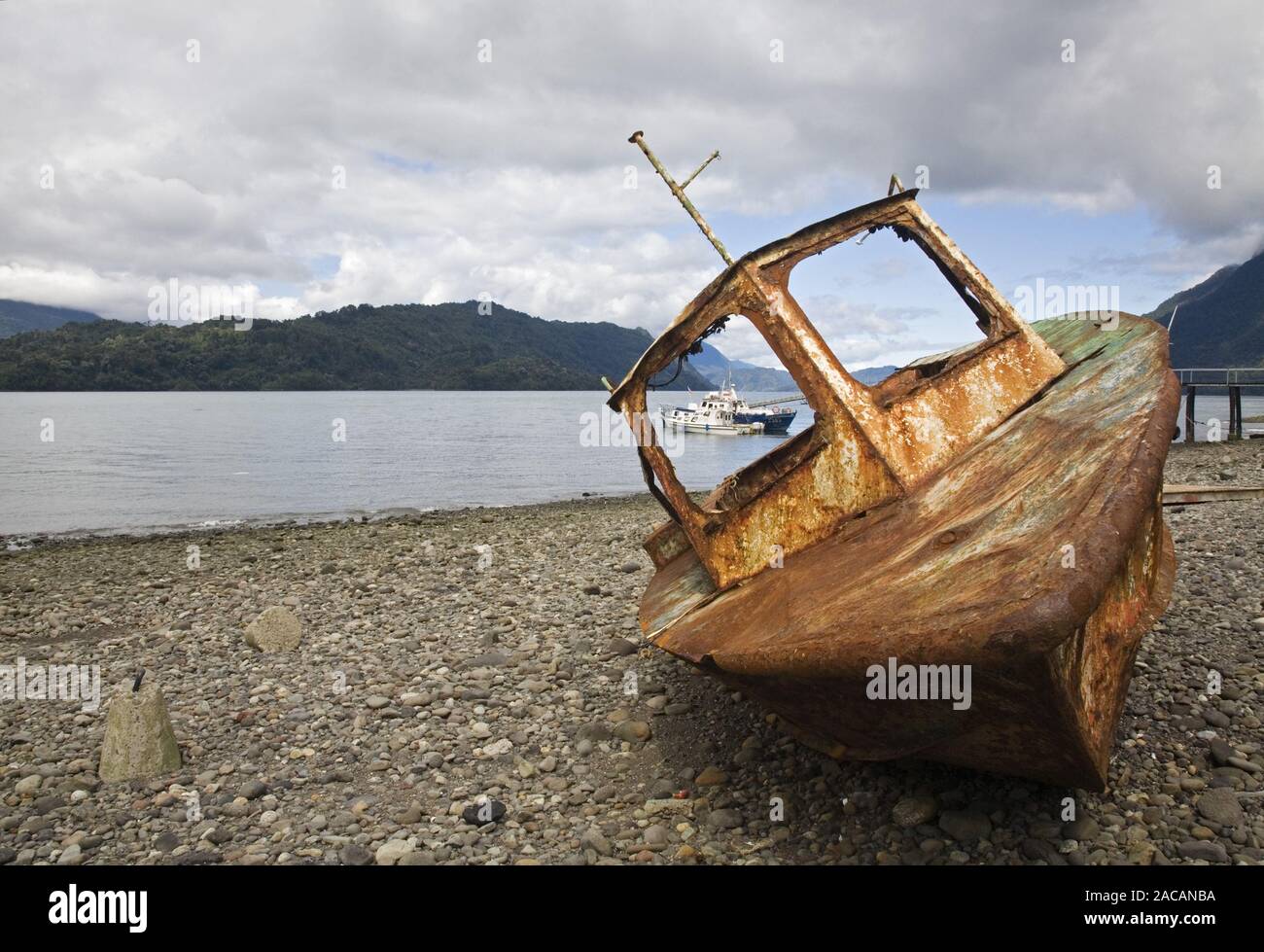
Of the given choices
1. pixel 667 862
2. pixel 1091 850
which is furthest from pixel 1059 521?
pixel 667 862

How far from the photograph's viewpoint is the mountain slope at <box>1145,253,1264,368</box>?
144 m

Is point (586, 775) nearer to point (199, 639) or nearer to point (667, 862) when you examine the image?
point (667, 862)

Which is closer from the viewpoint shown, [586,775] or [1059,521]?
[1059,521]

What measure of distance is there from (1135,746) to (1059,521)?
2729mm

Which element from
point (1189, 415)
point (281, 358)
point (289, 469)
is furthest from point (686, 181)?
point (281, 358)

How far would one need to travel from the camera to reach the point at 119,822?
6.01 m

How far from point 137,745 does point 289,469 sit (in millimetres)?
37950

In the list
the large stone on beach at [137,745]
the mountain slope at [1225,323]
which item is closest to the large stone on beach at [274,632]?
the large stone on beach at [137,745]

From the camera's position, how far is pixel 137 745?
6762 mm

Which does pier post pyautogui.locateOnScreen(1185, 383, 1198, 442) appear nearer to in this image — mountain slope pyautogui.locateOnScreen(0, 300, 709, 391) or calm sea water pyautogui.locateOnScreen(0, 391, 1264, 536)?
calm sea water pyautogui.locateOnScreen(0, 391, 1264, 536)

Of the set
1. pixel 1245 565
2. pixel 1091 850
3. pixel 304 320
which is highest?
pixel 304 320

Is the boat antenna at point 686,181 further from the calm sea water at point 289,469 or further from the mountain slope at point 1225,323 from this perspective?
the mountain slope at point 1225,323

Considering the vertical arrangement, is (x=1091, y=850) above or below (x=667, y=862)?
above

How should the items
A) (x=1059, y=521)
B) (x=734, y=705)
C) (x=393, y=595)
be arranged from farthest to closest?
1. (x=393, y=595)
2. (x=734, y=705)
3. (x=1059, y=521)
